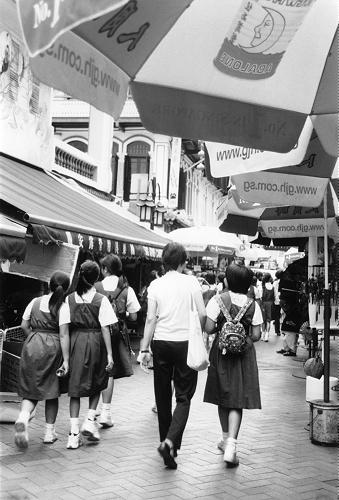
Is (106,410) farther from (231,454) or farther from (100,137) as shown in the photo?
(100,137)

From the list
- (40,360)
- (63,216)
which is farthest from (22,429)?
(63,216)

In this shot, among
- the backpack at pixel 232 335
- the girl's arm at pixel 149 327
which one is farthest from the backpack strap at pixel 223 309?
the girl's arm at pixel 149 327

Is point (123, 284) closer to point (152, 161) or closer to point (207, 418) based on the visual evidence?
point (207, 418)

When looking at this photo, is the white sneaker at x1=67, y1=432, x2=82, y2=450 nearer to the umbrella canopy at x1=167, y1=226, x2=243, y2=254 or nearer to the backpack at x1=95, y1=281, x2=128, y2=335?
the backpack at x1=95, y1=281, x2=128, y2=335

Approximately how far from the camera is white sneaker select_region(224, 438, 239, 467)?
5281mm

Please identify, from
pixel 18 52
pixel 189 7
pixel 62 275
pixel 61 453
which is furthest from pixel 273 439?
pixel 18 52

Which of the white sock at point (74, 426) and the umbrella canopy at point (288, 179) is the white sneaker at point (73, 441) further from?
the umbrella canopy at point (288, 179)

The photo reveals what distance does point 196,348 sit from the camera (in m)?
5.11

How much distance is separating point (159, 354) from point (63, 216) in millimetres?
4410

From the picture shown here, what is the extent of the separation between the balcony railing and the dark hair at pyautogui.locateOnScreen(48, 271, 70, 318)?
8576mm

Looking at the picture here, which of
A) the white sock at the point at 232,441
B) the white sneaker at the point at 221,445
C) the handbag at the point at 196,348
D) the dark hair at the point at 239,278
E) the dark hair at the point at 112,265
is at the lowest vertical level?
the white sneaker at the point at 221,445

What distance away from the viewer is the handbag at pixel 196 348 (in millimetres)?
5078

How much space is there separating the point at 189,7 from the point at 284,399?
6.12 meters

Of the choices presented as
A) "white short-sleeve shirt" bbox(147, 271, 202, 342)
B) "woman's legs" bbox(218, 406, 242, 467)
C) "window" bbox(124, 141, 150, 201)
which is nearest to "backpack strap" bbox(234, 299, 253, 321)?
"white short-sleeve shirt" bbox(147, 271, 202, 342)
